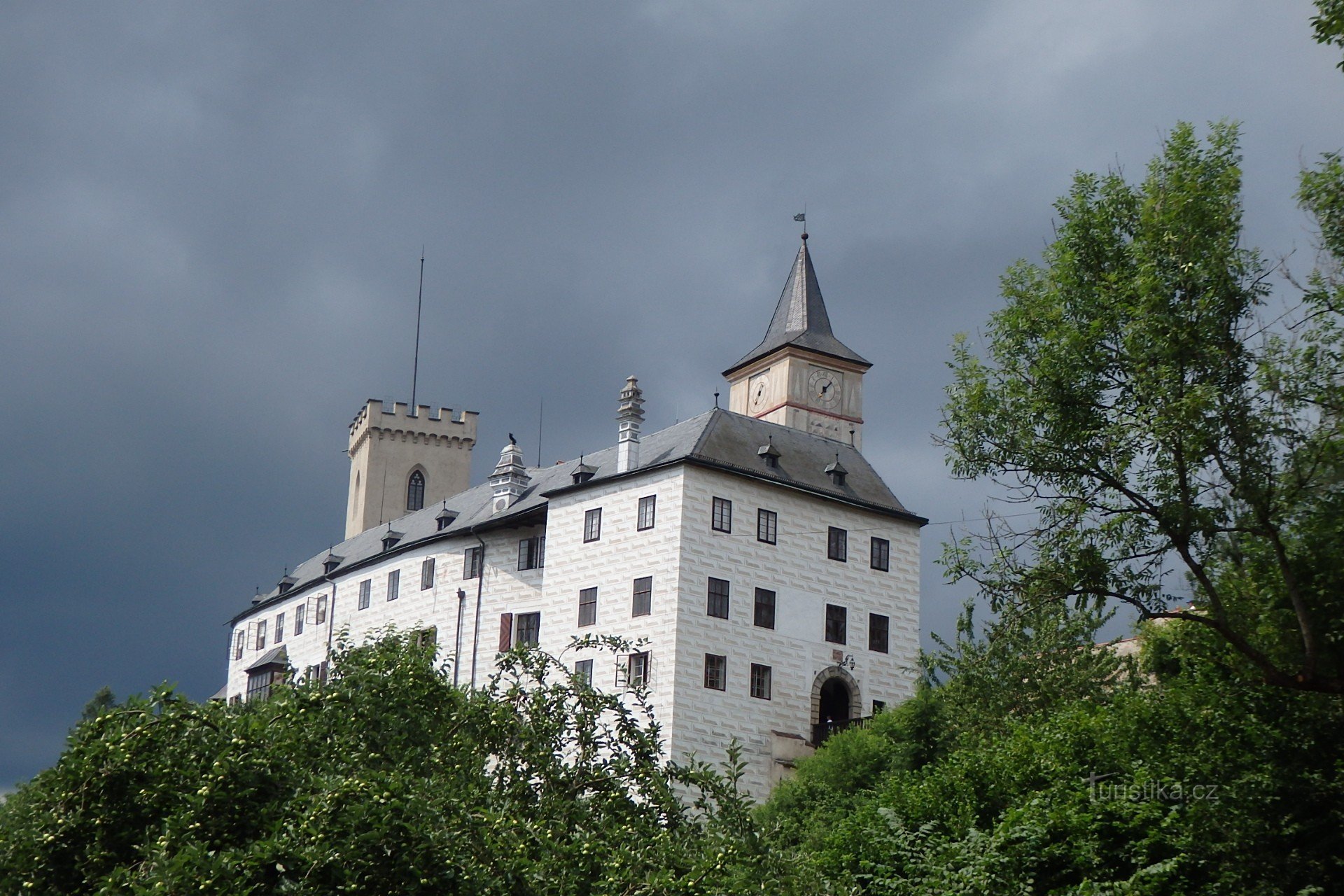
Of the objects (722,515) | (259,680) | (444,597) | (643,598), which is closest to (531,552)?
(444,597)

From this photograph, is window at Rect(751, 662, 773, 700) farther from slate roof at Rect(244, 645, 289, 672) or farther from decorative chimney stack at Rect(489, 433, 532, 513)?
slate roof at Rect(244, 645, 289, 672)

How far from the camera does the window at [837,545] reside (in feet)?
174

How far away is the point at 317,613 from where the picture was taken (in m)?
67.4

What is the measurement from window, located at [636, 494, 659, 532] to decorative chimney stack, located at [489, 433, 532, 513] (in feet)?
32.8

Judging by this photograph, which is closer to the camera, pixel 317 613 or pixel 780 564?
pixel 780 564

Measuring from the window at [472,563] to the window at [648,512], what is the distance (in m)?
9.24

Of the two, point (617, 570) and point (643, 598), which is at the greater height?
point (617, 570)

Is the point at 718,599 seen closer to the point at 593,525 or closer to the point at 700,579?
the point at 700,579

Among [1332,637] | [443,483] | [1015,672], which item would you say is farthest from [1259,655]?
[443,483]

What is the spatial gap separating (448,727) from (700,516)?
32.3 metres

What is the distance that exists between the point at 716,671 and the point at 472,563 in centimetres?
1296

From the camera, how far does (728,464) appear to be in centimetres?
5144

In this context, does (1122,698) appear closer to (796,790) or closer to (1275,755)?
(1275,755)

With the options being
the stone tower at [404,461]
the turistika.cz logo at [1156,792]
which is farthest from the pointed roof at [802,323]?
the turistika.cz logo at [1156,792]
